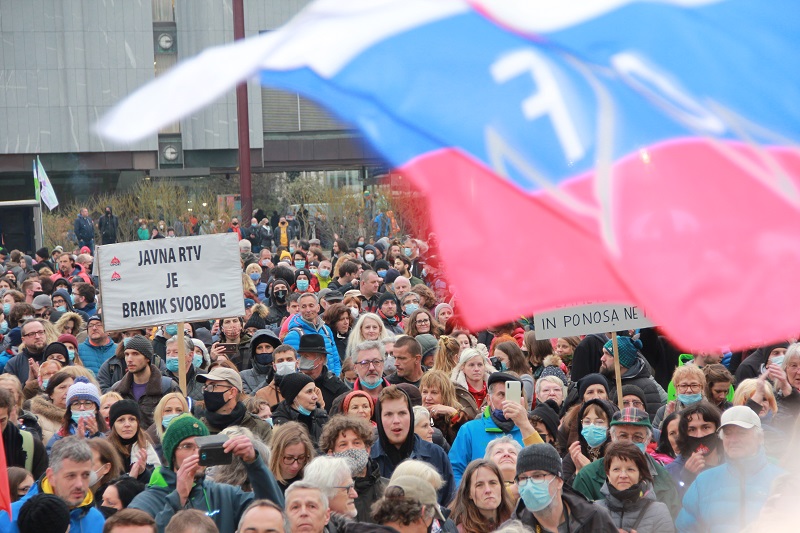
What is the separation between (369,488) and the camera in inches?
276

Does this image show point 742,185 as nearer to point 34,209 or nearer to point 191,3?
point 34,209

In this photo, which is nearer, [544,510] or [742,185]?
[742,185]

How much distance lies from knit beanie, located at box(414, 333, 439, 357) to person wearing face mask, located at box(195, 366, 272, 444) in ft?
11.7

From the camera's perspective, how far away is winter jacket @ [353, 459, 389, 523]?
270 inches

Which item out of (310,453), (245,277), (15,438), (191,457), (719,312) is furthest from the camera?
(245,277)

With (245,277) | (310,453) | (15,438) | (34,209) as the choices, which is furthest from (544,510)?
(34,209)

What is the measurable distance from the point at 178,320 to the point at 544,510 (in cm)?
504

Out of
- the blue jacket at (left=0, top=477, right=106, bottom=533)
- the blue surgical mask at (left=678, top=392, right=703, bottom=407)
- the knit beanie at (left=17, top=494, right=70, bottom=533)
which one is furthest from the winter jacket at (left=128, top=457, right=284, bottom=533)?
the blue surgical mask at (left=678, top=392, right=703, bottom=407)

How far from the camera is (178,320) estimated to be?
1062 centimetres

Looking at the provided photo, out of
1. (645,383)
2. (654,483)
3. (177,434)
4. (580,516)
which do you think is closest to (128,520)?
(177,434)

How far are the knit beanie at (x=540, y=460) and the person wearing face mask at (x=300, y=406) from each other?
8.60 ft

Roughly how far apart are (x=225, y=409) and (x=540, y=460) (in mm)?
2625

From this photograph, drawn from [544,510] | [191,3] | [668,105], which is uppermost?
[191,3]

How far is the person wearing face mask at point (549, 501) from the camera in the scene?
6.32 m
